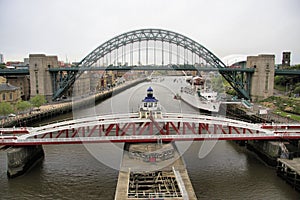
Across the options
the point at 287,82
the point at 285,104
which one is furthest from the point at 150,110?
the point at 287,82

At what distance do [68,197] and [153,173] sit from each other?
4576 millimetres

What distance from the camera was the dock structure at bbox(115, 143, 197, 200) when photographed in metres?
11.3

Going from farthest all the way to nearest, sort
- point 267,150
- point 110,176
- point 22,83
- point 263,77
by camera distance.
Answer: point 22,83, point 263,77, point 267,150, point 110,176

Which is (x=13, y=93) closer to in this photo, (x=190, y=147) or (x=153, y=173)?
(x=190, y=147)

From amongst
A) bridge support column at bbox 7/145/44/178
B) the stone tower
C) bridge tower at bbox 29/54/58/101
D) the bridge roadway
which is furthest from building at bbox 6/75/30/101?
the stone tower

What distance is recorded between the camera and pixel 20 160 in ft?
52.8

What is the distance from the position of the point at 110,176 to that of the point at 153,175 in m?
3.66

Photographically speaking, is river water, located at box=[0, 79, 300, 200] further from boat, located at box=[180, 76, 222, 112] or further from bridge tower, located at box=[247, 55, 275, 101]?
bridge tower, located at box=[247, 55, 275, 101]

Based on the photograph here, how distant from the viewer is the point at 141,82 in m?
99.8

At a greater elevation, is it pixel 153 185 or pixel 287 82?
pixel 287 82

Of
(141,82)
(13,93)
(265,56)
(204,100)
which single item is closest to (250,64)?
(265,56)

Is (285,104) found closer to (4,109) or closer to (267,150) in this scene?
(267,150)

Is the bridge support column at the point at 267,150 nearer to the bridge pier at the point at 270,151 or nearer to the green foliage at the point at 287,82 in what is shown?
the bridge pier at the point at 270,151

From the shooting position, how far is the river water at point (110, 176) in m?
14.0
